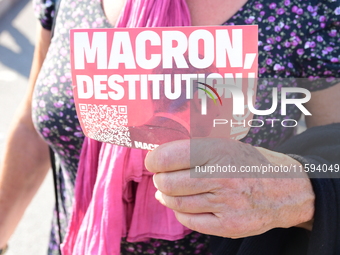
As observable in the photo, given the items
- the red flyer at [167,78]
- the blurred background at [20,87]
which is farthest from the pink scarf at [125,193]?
the blurred background at [20,87]

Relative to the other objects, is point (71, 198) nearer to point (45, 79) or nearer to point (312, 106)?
point (45, 79)

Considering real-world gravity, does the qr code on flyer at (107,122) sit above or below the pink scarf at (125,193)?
above

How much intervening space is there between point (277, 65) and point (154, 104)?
312mm

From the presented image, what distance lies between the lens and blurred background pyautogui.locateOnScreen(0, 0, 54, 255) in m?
2.46

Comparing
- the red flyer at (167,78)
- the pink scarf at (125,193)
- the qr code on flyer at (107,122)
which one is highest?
the red flyer at (167,78)

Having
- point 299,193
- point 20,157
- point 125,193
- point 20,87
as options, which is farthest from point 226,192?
point 20,87

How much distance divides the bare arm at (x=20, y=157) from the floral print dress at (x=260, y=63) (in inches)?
4.6

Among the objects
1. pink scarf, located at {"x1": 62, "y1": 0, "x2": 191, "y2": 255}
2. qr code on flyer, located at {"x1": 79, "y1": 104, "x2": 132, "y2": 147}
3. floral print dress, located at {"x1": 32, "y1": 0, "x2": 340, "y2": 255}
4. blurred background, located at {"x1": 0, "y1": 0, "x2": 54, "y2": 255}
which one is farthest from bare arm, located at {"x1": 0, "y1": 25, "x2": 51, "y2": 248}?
blurred background, located at {"x1": 0, "y1": 0, "x2": 54, "y2": 255}

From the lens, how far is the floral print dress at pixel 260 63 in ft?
2.54

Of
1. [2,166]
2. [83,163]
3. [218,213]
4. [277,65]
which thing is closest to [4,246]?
[2,166]

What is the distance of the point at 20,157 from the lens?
1.05 m

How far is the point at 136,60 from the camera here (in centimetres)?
58

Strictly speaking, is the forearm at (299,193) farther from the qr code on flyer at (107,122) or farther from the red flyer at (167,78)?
the qr code on flyer at (107,122)

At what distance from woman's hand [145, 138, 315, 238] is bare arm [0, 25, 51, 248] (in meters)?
0.54
